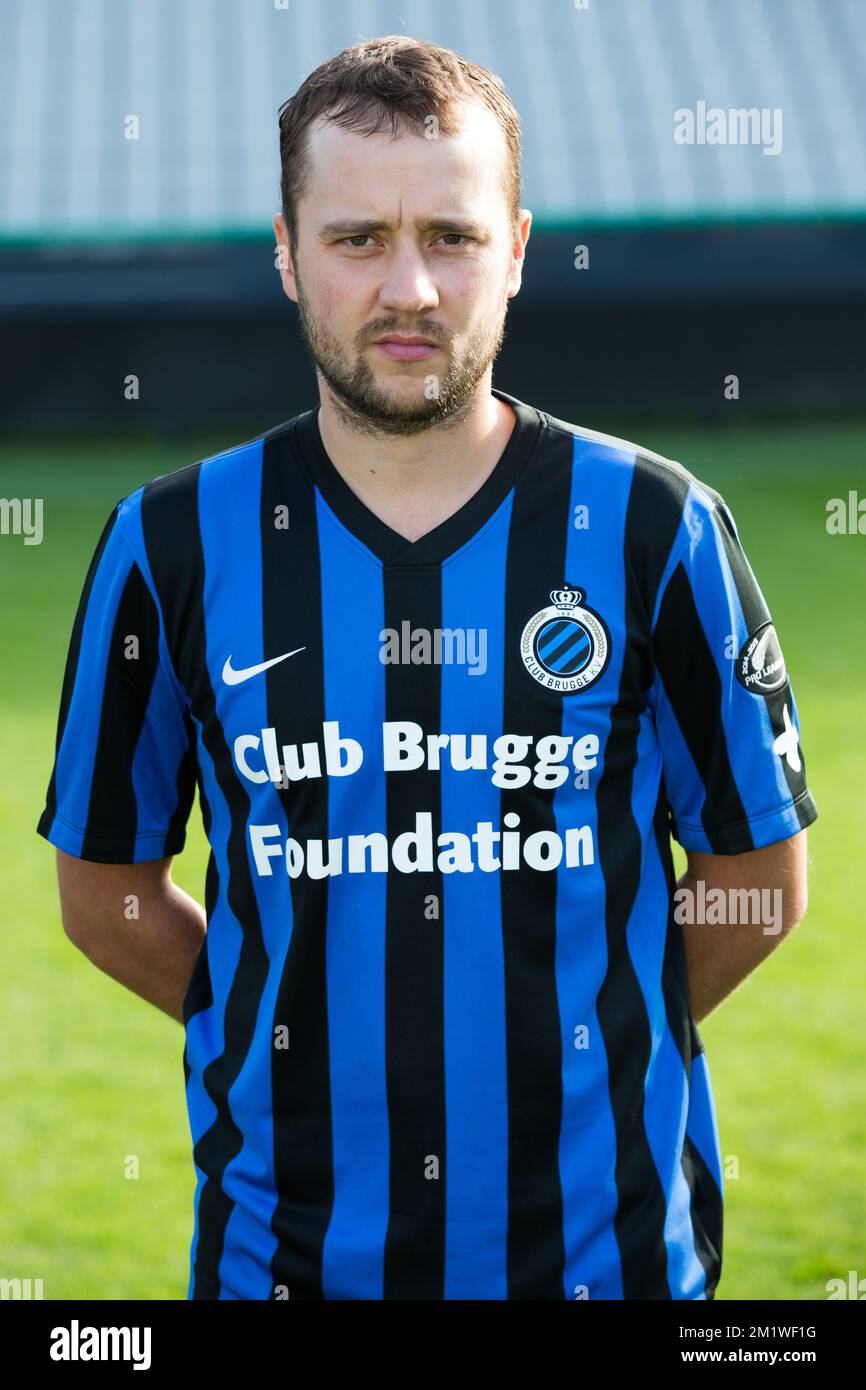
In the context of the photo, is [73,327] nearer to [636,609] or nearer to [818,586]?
[818,586]

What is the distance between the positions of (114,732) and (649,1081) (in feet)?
2.60

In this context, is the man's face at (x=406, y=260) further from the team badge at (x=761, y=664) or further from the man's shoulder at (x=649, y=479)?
the team badge at (x=761, y=664)

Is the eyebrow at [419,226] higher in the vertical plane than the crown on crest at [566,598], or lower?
higher

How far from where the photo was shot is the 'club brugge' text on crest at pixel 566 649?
6.22 feet

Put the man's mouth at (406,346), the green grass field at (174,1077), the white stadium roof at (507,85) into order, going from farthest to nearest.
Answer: the white stadium roof at (507,85) < the green grass field at (174,1077) < the man's mouth at (406,346)

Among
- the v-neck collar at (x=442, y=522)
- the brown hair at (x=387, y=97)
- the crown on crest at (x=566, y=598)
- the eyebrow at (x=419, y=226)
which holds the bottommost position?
the crown on crest at (x=566, y=598)

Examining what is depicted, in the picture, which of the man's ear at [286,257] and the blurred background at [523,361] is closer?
the man's ear at [286,257]

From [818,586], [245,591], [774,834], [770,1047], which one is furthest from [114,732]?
[818,586]

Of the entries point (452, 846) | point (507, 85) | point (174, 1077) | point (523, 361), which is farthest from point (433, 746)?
point (507, 85)

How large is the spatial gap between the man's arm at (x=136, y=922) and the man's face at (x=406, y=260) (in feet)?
2.44

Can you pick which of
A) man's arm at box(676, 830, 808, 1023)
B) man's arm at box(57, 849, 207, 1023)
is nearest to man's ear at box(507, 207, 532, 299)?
man's arm at box(676, 830, 808, 1023)

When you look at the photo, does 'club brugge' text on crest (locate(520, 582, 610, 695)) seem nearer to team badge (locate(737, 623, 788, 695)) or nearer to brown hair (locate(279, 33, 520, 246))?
team badge (locate(737, 623, 788, 695))

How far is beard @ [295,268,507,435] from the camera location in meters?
1.83

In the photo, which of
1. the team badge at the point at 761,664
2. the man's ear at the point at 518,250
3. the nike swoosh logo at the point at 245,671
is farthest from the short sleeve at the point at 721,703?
the nike swoosh logo at the point at 245,671
